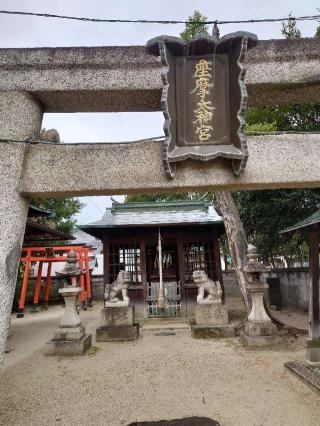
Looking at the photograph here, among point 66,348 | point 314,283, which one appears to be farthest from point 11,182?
point 314,283

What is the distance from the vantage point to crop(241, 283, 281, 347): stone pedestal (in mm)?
8055

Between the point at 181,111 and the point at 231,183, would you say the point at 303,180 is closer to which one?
the point at 231,183

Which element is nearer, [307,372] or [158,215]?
[307,372]

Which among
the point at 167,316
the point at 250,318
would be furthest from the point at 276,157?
the point at 167,316

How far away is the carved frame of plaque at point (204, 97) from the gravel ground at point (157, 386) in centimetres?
329

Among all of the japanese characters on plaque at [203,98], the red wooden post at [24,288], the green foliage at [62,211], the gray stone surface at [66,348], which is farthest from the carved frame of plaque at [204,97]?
the green foliage at [62,211]

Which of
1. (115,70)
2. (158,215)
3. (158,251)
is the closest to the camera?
(115,70)

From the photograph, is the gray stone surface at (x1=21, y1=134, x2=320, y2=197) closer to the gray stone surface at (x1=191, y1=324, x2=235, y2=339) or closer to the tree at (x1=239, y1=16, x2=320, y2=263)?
the gray stone surface at (x1=191, y1=324, x2=235, y2=339)

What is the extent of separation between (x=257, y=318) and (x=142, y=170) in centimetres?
627

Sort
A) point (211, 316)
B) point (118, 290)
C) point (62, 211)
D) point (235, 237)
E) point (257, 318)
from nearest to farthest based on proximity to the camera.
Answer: point (257, 318)
point (211, 316)
point (118, 290)
point (235, 237)
point (62, 211)

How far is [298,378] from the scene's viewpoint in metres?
5.71

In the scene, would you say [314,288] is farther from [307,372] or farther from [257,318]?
[307,372]

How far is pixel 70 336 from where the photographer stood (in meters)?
8.12

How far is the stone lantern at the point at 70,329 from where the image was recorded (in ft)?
26.0
